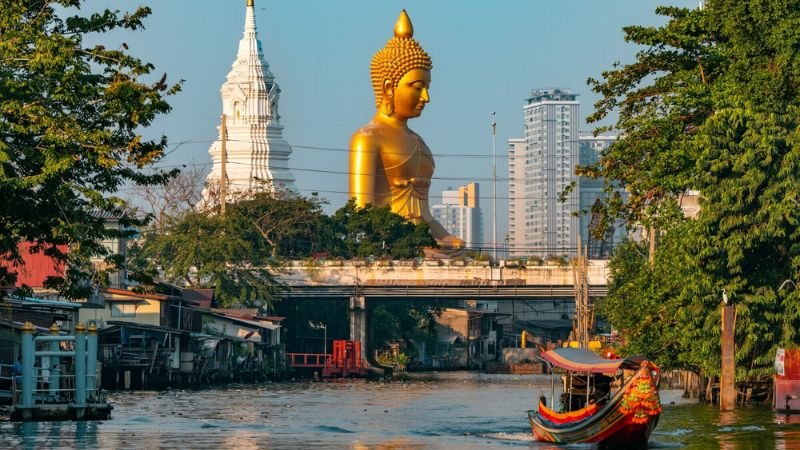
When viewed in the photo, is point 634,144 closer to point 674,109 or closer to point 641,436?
point 674,109

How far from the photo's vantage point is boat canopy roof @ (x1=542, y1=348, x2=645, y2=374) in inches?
1244

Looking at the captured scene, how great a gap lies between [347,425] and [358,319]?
147 feet

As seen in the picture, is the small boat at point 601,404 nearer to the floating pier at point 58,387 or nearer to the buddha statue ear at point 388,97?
the floating pier at point 58,387

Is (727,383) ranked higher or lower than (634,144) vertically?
lower

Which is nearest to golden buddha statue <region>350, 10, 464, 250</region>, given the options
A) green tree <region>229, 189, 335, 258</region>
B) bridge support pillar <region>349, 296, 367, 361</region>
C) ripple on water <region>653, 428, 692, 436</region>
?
green tree <region>229, 189, 335, 258</region>

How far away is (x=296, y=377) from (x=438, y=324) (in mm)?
41684

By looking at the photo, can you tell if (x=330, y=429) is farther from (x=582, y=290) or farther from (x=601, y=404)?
(x=582, y=290)

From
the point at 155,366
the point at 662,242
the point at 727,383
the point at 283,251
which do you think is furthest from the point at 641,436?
the point at 283,251

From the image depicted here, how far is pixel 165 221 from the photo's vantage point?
87.0 m

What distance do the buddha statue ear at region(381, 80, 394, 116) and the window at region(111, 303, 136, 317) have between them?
37.6 metres

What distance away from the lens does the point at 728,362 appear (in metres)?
39.4

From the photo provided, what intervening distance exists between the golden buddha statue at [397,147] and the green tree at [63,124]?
69.2 meters

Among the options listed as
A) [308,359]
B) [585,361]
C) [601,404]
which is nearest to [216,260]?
[308,359]

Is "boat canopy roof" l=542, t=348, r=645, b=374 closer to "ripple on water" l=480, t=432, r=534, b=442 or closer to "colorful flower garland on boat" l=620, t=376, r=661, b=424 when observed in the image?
"colorful flower garland on boat" l=620, t=376, r=661, b=424
